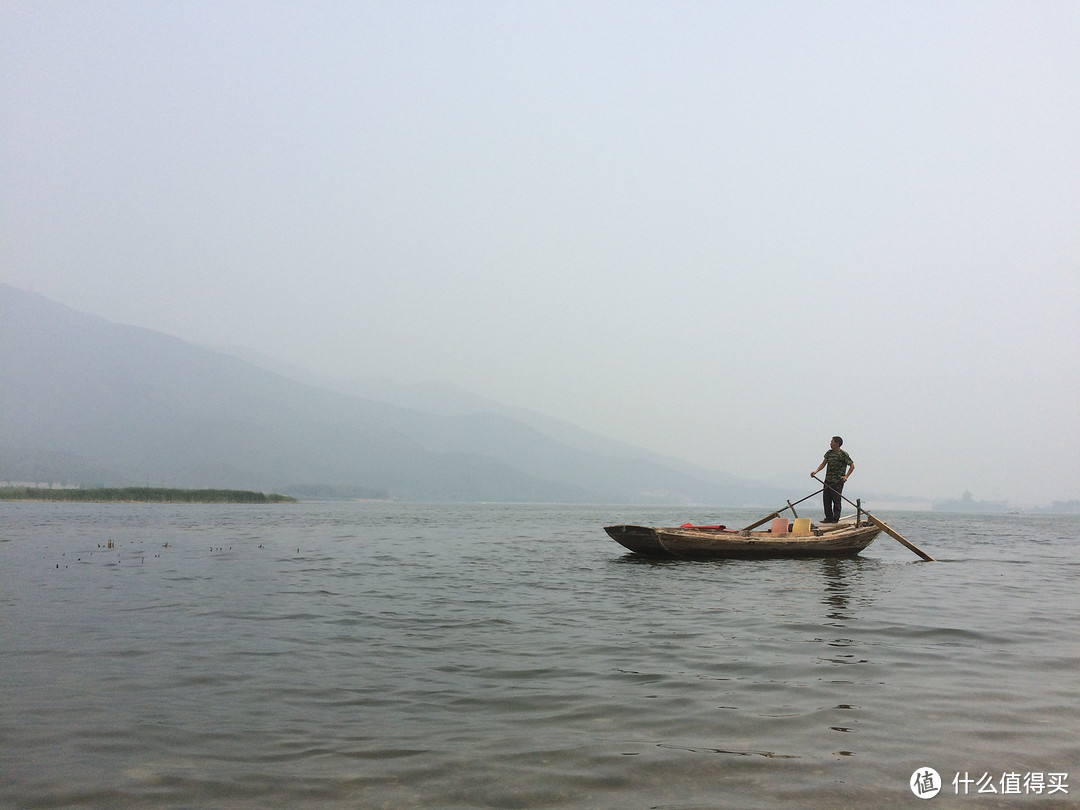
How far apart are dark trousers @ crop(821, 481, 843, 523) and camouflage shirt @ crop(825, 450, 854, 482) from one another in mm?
299

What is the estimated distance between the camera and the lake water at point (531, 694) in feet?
20.7

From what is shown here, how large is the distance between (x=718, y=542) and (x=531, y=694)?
1730 cm

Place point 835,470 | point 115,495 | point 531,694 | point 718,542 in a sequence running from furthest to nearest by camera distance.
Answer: point 115,495 → point 835,470 → point 718,542 → point 531,694

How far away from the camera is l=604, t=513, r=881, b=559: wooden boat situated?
81.7ft

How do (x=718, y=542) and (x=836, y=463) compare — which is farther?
(x=836, y=463)

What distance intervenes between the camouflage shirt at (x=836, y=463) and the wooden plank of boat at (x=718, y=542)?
274 cm

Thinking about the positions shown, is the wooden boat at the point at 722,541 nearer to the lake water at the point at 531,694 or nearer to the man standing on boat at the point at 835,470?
the man standing on boat at the point at 835,470

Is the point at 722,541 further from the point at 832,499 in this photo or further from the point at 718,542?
the point at 832,499

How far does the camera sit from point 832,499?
29125 millimetres

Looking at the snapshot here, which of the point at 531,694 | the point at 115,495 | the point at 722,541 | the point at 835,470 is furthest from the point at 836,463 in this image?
the point at 115,495

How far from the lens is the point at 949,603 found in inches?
680

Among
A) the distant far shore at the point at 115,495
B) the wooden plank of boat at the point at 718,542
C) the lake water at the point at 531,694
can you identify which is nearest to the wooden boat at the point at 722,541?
the wooden plank of boat at the point at 718,542

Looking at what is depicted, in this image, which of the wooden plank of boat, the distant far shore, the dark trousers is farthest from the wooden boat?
the distant far shore

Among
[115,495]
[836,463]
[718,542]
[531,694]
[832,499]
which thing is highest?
[836,463]
